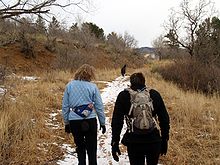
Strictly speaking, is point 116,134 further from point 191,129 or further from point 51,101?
point 51,101

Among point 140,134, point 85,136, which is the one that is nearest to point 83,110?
point 85,136

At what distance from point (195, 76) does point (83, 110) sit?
52.2ft

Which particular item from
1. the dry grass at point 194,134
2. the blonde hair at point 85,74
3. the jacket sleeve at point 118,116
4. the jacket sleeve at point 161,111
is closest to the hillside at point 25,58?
the dry grass at point 194,134

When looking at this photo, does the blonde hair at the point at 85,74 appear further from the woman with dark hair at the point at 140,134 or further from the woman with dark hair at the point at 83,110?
the woman with dark hair at the point at 140,134

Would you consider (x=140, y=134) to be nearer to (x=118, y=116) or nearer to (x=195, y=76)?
(x=118, y=116)

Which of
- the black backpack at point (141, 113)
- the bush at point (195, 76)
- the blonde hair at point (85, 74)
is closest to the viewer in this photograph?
the black backpack at point (141, 113)

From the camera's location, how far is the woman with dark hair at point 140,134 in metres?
4.23

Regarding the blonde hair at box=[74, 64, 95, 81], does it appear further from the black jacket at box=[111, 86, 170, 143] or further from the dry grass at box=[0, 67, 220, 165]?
the dry grass at box=[0, 67, 220, 165]

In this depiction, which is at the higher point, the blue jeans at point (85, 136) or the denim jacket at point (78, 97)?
the denim jacket at point (78, 97)

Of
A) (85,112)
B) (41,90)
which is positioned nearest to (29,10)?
(41,90)

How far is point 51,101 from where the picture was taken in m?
11.8

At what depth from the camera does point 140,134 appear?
4.20 meters

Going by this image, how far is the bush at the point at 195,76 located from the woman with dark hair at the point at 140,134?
42.3ft

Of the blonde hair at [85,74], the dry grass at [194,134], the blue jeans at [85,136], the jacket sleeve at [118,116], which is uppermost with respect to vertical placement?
the blonde hair at [85,74]
